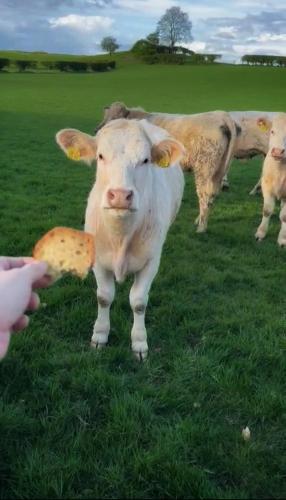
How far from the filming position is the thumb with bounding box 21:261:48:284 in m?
2.33

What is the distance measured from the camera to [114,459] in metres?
3.29

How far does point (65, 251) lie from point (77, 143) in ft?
6.58

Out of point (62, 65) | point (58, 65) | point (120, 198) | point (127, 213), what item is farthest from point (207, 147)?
point (58, 65)

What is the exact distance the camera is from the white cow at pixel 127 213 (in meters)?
4.25

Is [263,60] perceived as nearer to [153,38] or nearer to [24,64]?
[153,38]

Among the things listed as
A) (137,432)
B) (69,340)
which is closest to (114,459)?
(137,432)

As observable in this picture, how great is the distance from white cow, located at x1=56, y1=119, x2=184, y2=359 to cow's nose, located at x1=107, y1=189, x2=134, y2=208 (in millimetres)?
111

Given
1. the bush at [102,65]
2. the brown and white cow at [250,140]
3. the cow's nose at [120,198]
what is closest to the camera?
the cow's nose at [120,198]

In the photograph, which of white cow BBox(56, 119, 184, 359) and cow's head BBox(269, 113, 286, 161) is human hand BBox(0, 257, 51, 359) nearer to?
white cow BBox(56, 119, 184, 359)

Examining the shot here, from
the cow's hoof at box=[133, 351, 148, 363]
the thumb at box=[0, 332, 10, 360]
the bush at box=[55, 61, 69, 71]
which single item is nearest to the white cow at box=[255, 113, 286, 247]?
the cow's hoof at box=[133, 351, 148, 363]

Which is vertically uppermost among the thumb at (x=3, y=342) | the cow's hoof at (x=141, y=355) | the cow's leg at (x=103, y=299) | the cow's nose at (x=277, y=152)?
the thumb at (x=3, y=342)

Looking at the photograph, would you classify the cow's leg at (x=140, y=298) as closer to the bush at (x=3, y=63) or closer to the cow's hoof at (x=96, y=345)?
the cow's hoof at (x=96, y=345)

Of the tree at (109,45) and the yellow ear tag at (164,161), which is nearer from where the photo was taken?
the yellow ear tag at (164,161)

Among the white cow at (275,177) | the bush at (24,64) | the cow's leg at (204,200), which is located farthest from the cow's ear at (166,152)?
the bush at (24,64)
